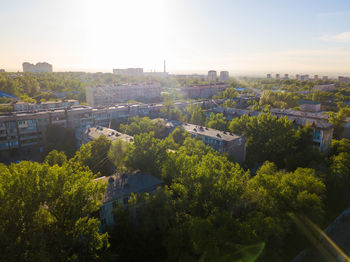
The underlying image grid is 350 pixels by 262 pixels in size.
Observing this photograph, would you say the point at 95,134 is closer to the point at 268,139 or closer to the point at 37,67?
the point at 268,139

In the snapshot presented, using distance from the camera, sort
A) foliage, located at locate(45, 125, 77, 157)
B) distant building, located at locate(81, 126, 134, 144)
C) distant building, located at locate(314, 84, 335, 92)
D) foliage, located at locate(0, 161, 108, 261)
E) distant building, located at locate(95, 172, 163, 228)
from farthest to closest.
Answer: distant building, located at locate(314, 84, 335, 92) → foliage, located at locate(45, 125, 77, 157) → distant building, located at locate(81, 126, 134, 144) → distant building, located at locate(95, 172, 163, 228) → foliage, located at locate(0, 161, 108, 261)

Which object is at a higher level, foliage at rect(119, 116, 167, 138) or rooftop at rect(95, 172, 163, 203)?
foliage at rect(119, 116, 167, 138)


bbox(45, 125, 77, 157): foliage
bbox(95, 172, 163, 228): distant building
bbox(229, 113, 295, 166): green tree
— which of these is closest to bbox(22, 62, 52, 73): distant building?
bbox(45, 125, 77, 157): foliage

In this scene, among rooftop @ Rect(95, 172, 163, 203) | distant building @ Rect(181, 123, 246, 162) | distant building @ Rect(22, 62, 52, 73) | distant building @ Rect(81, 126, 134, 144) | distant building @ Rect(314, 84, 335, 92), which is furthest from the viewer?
distant building @ Rect(22, 62, 52, 73)

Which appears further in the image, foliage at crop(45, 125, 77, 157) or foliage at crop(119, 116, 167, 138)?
foliage at crop(45, 125, 77, 157)

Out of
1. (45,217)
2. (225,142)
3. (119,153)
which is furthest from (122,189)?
(225,142)

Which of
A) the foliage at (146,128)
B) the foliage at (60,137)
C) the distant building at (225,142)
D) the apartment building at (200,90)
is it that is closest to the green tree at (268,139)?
the distant building at (225,142)

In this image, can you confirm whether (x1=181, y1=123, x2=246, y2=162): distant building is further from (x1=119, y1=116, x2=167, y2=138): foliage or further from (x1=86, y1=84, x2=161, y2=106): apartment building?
(x1=86, y1=84, x2=161, y2=106): apartment building
